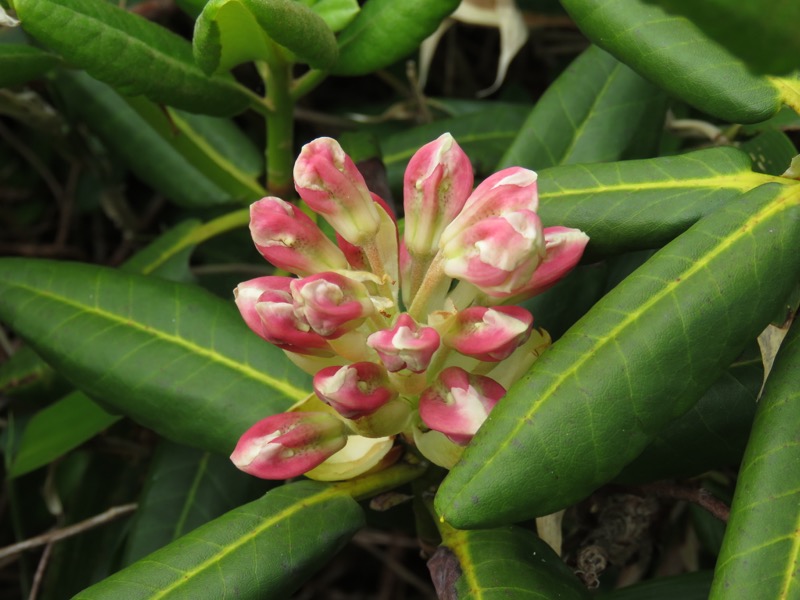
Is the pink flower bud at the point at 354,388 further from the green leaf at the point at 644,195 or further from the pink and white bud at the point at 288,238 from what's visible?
the green leaf at the point at 644,195

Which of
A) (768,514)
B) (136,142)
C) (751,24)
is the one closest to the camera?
(751,24)

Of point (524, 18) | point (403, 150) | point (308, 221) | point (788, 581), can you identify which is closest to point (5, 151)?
point (403, 150)

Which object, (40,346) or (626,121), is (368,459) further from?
(626,121)

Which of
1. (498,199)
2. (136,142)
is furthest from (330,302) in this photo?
(136,142)

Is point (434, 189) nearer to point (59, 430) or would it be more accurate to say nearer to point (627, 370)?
point (627, 370)

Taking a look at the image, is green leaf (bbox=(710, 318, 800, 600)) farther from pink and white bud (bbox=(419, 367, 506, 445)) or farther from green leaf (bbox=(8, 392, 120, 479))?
green leaf (bbox=(8, 392, 120, 479))

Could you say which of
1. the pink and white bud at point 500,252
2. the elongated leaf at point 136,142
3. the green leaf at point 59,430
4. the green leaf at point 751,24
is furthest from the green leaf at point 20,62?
the green leaf at point 751,24
